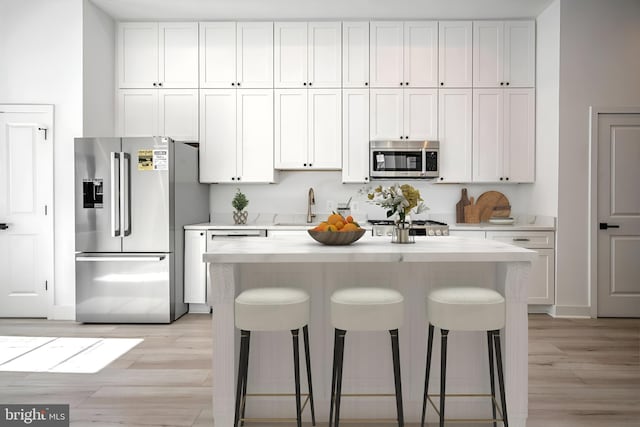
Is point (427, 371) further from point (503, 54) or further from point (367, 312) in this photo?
point (503, 54)

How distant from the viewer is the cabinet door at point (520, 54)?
16.9 feet

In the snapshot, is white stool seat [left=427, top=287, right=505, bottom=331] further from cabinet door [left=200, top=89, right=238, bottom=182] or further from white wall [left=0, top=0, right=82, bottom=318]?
white wall [left=0, top=0, right=82, bottom=318]

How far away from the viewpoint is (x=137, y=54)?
5.23 meters

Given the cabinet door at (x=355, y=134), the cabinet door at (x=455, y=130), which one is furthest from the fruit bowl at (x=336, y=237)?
the cabinet door at (x=455, y=130)

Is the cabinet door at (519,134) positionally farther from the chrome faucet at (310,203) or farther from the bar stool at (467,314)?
the bar stool at (467,314)

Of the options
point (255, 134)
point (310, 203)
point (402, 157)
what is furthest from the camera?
point (310, 203)

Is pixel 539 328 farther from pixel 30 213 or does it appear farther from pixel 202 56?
pixel 30 213

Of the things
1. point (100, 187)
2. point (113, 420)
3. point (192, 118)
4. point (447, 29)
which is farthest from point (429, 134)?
point (113, 420)

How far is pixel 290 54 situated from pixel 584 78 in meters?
3.05

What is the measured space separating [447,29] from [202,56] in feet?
8.95

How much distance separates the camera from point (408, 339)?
2.61m

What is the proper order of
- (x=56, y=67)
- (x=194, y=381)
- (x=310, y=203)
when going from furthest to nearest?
(x=310, y=203) < (x=56, y=67) < (x=194, y=381)

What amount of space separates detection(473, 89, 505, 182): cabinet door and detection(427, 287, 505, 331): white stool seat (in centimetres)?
322

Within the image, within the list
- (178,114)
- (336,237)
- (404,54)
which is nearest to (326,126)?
(404,54)
